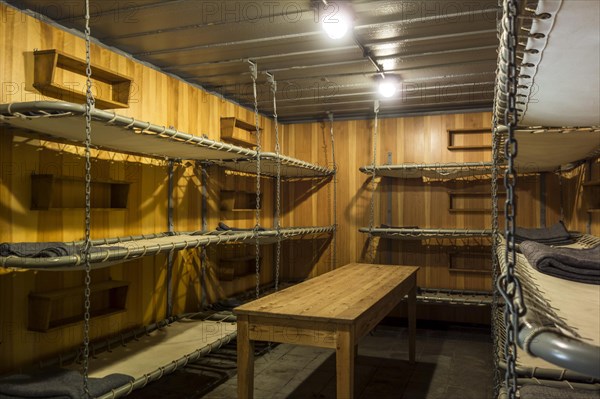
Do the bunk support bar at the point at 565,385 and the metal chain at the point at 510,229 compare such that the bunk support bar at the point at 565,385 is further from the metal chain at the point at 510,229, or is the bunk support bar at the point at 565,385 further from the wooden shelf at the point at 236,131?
the wooden shelf at the point at 236,131

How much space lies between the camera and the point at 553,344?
32.5 inches

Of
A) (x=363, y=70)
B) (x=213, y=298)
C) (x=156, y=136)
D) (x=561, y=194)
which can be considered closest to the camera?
(x=156, y=136)

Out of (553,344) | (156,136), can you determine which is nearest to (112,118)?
(156,136)

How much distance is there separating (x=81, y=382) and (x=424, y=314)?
4.05m

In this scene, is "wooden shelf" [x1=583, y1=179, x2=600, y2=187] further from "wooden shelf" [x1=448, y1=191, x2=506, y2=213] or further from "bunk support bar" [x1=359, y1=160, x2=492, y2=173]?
"wooden shelf" [x1=448, y1=191, x2=506, y2=213]

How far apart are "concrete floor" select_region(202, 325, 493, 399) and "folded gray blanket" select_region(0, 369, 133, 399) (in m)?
1.28

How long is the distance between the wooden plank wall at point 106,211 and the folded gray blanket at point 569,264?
2581 mm

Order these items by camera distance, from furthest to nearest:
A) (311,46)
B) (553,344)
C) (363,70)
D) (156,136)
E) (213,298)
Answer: (213,298), (363,70), (311,46), (156,136), (553,344)

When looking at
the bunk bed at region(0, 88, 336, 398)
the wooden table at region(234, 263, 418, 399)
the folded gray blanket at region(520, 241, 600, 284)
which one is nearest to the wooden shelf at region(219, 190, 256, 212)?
the bunk bed at region(0, 88, 336, 398)

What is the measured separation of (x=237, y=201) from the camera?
16.8 ft

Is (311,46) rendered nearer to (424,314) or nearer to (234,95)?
(234,95)

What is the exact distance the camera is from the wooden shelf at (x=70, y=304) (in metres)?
2.64

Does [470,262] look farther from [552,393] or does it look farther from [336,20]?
[552,393]

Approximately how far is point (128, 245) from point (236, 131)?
2.06 m
